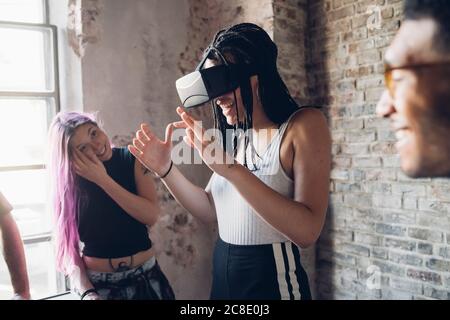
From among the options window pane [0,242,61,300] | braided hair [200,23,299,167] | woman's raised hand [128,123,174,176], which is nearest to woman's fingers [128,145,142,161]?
woman's raised hand [128,123,174,176]

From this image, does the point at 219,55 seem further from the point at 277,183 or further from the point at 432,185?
the point at 432,185

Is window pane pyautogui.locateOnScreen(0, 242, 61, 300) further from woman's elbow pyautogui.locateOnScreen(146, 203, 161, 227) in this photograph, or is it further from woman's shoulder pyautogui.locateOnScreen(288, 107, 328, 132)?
woman's shoulder pyautogui.locateOnScreen(288, 107, 328, 132)

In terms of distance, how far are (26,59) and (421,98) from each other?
161 cm

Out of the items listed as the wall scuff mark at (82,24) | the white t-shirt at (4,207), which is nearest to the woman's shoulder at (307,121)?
the white t-shirt at (4,207)

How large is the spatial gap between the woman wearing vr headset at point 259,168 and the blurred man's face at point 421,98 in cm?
41

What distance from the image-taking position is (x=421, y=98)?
2.17 feet

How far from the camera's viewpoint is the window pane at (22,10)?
5.67 ft

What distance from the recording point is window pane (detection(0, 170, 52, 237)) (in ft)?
5.49

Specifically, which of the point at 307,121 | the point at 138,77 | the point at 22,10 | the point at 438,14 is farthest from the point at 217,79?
the point at 22,10

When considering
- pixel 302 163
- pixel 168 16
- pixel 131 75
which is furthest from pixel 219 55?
pixel 168 16

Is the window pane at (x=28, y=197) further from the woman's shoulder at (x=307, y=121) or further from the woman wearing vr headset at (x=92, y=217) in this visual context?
the woman's shoulder at (x=307, y=121)

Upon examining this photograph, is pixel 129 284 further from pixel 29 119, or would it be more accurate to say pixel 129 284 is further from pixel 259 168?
pixel 29 119

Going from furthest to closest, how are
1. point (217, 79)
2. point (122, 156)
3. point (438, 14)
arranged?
point (122, 156) → point (217, 79) → point (438, 14)

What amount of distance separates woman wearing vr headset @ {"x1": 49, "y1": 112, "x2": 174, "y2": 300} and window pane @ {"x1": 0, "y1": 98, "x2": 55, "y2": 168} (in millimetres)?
379
